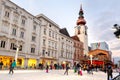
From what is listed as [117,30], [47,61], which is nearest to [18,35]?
[47,61]

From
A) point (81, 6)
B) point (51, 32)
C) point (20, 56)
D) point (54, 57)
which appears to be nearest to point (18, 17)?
point (20, 56)

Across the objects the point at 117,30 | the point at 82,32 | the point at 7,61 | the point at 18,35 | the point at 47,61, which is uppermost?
the point at 82,32

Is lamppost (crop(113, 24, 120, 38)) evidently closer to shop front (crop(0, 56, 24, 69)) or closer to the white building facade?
shop front (crop(0, 56, 24, 69))

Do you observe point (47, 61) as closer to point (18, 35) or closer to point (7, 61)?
point (18, 35)

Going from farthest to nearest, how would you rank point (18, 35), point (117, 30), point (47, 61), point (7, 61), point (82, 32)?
point (82, 32) < point (47, 61) < point (18, 35) < point (7, 61) < point (117, 30)

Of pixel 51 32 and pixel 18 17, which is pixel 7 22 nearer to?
pixel 18 17

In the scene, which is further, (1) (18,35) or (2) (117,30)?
(1) (18,35)

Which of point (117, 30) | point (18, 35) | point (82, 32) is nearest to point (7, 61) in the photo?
point (18, 35)

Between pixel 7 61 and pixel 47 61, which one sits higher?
pixel 7 61

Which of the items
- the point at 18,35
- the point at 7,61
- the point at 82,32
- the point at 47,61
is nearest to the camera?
the point at 7,61

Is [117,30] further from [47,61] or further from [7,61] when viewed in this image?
[47,61]

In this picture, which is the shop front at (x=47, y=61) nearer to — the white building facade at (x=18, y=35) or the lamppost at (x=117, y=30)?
the white building facade at (x=18, y=35)

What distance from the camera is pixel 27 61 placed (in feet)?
106

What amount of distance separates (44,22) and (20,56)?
13698mm
